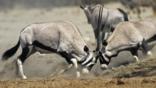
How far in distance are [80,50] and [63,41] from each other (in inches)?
22.5

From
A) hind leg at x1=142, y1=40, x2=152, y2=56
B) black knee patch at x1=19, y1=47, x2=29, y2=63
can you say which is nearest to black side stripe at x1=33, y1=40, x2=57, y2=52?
black knee patch at x1=19, y1=47, x2=29, y2=63

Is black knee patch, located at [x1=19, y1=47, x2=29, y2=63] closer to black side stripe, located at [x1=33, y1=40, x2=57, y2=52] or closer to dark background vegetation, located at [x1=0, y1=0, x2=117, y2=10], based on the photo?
black side stripe, located at [x1=33, y1=40, x2=57, y2=52]

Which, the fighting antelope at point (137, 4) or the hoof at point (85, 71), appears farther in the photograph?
the fighting antelope at point (137, 4)

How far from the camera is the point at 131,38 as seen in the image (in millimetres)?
19578

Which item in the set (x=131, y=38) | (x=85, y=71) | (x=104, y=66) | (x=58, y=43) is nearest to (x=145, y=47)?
(x=131, y=38)

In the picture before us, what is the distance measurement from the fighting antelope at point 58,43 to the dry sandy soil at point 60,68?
480 mm

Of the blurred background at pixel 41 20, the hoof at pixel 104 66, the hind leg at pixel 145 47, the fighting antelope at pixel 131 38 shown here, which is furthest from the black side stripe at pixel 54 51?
the hind leg at pixel 145 47

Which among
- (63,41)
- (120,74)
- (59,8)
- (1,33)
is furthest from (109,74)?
(59,8)

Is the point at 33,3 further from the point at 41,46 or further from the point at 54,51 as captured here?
the point at 54,51

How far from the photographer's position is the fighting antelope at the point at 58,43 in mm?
18375

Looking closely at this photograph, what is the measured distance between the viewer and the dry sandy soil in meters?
12.7

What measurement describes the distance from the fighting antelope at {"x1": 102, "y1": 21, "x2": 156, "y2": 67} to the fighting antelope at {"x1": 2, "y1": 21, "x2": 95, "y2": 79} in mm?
893

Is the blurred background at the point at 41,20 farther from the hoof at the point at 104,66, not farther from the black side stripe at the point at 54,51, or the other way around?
the black side stripe at the point at 54,51

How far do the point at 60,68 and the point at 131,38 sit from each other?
101 inches
